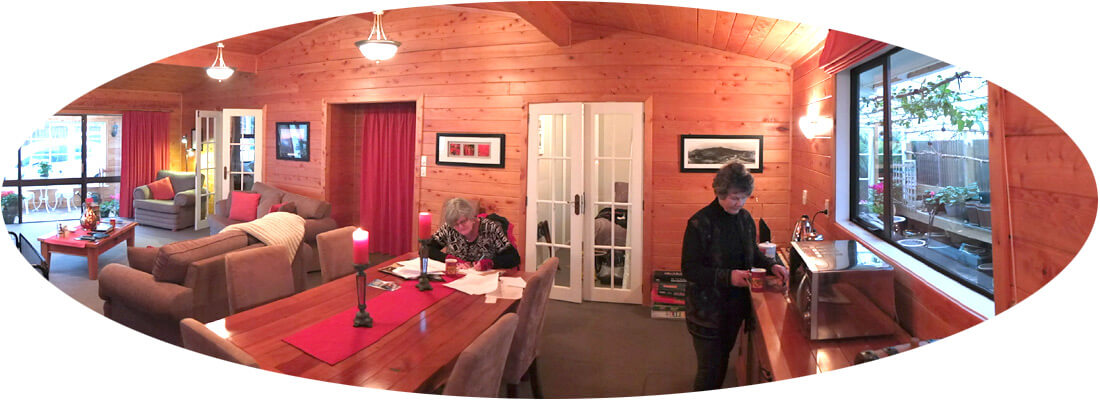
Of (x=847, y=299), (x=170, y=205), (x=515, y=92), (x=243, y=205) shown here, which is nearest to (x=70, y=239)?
(x=170, y=205)

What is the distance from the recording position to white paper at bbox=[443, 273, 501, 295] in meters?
1.52

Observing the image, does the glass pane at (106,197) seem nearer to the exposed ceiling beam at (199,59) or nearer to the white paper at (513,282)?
the exposed ceiling beam at (199,59)

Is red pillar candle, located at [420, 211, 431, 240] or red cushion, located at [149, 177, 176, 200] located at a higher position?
red cushion, located at [149, 177, 176, 200]

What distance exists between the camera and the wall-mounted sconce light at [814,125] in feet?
6.15

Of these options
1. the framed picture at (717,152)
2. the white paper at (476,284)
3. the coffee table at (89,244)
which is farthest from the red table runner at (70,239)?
the framed picture at (717,152)

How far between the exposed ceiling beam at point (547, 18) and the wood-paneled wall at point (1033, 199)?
1.80m

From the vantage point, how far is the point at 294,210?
216cm

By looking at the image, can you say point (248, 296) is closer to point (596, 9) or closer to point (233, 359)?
point (233, 359)

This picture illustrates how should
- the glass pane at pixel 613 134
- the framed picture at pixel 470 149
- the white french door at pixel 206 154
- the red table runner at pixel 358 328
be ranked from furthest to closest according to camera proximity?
the framed picture at pixel 470 149 < the glass pane at pixel 613 134 < the white french door at pixel 206 154 < the red table runner at pixel 358 328

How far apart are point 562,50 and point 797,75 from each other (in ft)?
4.01

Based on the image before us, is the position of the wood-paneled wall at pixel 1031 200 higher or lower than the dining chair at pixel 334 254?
higher

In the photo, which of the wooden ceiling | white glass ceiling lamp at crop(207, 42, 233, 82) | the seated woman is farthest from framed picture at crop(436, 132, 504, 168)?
white glass ceiling lamp at crop(207, 42, 233, 82)

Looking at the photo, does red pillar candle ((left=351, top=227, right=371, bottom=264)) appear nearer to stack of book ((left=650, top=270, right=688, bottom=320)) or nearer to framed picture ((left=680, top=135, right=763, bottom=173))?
stack of book ((left=650, top=270, right=688, bottom=320))

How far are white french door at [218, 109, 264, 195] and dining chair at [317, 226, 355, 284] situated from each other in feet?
1.07
